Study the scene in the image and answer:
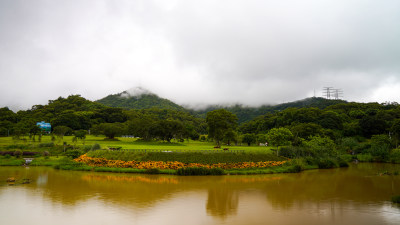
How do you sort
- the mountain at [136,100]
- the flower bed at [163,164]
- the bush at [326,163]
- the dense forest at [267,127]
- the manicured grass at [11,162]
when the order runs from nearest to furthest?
the flower bed at [163,164] → the bush at [326,163] → the manicured grass at [11,162] → the dense forest at [267,127] → the mountain at [136,100]

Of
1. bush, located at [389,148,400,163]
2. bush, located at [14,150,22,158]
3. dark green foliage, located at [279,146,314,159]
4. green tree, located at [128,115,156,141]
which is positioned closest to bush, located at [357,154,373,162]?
bush, located at [389,148,400,163]

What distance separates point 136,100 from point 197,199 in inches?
5916

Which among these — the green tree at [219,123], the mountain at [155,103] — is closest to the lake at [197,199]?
the green tree at [219,123]

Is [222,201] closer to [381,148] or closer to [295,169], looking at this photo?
[295,169]

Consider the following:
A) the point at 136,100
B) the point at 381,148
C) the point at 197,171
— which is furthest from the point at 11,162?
the point at 136,100

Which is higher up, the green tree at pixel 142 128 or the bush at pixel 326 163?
the green tree at pixel 142 128

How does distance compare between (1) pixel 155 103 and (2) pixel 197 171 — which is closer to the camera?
(2) pixel 197 171

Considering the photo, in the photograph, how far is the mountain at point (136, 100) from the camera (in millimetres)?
157500

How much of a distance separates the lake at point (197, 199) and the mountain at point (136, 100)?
127m

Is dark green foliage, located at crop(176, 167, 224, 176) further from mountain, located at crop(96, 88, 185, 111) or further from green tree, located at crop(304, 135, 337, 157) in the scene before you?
mountain, located at crop(96, 88, 185, 111)

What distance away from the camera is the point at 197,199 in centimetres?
2097

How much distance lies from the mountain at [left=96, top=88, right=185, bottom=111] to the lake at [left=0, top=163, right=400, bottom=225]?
416 feet

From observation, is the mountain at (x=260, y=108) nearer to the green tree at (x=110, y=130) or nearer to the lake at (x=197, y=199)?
the green tree at (x=110, y=130)

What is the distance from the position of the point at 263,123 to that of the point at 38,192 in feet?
251
